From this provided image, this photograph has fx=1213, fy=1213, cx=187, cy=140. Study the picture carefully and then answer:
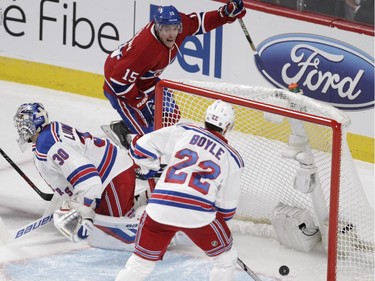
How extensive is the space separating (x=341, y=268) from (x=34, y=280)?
1.38 metres

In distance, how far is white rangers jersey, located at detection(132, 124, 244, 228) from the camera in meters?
4.82

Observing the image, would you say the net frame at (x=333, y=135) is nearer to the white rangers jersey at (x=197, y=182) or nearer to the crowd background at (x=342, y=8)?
the white rangers jersey at (x=197, y=182)

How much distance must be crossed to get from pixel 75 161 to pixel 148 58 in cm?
91

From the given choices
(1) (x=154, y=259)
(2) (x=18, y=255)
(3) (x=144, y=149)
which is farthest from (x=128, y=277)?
(2) (x=18, y=255)

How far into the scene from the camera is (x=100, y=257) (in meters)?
5.69

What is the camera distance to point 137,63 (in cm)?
616

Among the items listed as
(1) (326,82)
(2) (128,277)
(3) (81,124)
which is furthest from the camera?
(3) (81,124)

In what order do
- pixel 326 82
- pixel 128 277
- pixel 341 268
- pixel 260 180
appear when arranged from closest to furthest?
1. pixel 128 277
2. pixel 341 268
3. pixel 260 180
4. pixel 326 82

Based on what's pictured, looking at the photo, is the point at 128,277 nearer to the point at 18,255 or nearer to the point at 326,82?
the point at 18,255

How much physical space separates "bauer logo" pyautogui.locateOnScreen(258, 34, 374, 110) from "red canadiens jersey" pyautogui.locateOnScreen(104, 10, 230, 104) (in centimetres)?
70

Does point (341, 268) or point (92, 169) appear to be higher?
point (92, 169)

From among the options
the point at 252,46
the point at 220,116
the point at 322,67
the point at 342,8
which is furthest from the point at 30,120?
the point at 342,8

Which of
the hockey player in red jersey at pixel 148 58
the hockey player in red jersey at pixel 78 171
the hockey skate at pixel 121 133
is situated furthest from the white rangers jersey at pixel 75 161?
the hockey skate at pixel 121 133

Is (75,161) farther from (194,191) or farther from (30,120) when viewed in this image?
(194,191)
